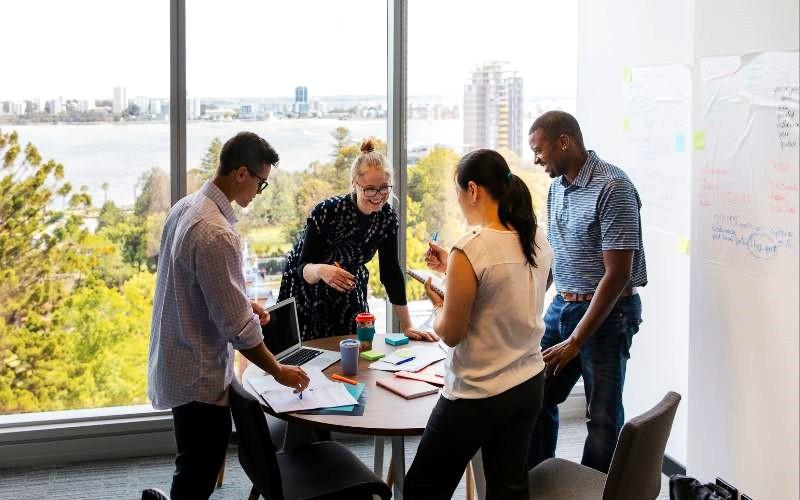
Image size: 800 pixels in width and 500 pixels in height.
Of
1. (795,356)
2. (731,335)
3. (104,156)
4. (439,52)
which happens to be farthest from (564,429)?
(104,156)

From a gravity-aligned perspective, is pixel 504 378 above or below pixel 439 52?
below

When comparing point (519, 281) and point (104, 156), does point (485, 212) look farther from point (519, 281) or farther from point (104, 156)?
point (104, 156)

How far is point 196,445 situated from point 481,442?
85 cm

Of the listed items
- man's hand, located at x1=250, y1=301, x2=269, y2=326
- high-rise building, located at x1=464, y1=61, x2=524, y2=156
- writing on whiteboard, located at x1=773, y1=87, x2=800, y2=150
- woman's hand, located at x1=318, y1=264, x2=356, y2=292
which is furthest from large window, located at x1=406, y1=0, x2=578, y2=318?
writing on whiteboard, located at x1=773, y1=87, x2=800, y2=150

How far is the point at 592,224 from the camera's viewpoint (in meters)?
3.17

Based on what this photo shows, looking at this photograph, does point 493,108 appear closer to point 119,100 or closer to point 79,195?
point 119,100

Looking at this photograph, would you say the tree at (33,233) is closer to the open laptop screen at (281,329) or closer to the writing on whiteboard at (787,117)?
the open laptop screen at (281,329)

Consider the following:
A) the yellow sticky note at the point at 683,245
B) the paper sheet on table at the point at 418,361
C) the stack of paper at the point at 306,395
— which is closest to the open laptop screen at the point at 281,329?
the stack of paper at the point at 306,395

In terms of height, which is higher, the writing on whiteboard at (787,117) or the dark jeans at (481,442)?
the writing on whiteboard at (787,117)

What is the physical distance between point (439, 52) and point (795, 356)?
2246mm

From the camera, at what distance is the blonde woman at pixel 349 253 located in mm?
3359

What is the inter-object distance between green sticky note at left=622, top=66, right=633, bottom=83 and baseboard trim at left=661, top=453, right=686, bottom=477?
5.74ft

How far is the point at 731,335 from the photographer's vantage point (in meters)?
3.31

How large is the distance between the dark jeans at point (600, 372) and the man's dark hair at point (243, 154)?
1.32m
